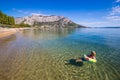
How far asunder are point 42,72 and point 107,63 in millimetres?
9011

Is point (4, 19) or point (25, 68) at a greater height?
point (4, 19)

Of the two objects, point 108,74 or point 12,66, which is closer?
point 108,74

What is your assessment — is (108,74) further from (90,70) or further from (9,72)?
(9,72)

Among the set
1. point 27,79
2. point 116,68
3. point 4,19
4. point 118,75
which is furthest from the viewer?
point 4,19

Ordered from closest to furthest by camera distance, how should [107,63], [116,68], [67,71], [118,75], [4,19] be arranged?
1. [118,75]
2. [67,71]
3. [116,68]
4. [107,63]
5. [4,19]

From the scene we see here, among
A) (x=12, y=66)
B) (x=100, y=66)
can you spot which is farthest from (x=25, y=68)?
(x=100, y=66)

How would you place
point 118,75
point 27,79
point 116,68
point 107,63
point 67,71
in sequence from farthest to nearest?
point 107,63 < point 116,68 < point 67,71 < point 118,75 < point 27,79

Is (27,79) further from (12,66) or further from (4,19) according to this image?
(4,19)

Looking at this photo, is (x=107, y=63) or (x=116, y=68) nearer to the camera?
(x=116, y=68)

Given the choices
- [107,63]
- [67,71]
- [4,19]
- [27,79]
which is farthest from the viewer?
[4,19]

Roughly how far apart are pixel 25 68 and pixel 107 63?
430 inches

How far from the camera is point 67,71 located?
1227 cm

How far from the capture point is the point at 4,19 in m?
102

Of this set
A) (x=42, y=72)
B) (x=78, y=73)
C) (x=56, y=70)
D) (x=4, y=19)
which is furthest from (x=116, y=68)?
(x=4, y=19)
